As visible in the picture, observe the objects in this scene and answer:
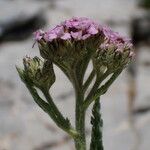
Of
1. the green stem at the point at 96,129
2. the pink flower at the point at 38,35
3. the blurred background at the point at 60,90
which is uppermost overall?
the pink flower at the point at 38,35

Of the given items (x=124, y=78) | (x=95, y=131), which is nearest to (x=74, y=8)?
(x=124, y=78)

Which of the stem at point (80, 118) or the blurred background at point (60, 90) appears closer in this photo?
the stem at point (80, 118)

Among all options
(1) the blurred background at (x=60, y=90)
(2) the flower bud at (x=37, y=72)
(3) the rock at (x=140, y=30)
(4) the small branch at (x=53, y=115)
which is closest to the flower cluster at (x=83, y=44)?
(2) the flower bud at (x=37, y=72)

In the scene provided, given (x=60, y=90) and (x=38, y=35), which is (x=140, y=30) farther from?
(x=38, y=35)

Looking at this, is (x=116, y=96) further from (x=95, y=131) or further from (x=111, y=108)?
(x=95, y=131)

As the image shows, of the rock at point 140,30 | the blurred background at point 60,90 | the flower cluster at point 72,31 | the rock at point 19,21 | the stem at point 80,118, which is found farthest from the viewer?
the rock at point 140,30

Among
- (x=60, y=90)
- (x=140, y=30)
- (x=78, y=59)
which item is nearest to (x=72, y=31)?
(x=78, y=59)

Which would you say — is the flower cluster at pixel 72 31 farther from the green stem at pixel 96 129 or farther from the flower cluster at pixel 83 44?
the green stem at pixel 96 129
